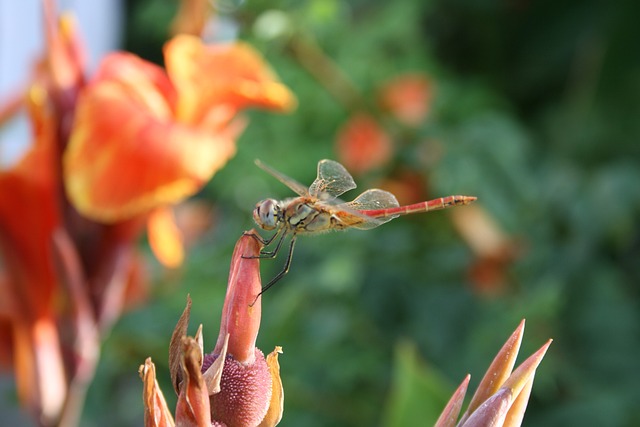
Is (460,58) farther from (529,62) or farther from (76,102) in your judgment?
(76,102)

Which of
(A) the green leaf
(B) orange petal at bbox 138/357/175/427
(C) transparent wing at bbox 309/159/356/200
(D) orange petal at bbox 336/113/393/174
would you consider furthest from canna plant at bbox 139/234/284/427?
(D) orange petal at bbox 336/113/393/174

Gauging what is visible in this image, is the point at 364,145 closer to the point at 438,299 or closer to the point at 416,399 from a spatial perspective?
the point at 438,299

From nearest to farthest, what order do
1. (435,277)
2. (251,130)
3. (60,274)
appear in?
1. (60,274)
2. (435,277)
3. (251,130)

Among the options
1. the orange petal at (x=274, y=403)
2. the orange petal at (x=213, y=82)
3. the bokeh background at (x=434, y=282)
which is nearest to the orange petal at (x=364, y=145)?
the bokeh background at (x=434, y=282)

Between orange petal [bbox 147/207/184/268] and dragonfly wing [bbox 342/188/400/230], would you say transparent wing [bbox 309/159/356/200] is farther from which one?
orange petal [bbox 147/207/184/268]

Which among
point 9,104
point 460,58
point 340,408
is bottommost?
point 340,408

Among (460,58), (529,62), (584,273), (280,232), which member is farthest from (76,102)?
(460,58)

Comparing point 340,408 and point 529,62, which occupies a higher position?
point 529,62
